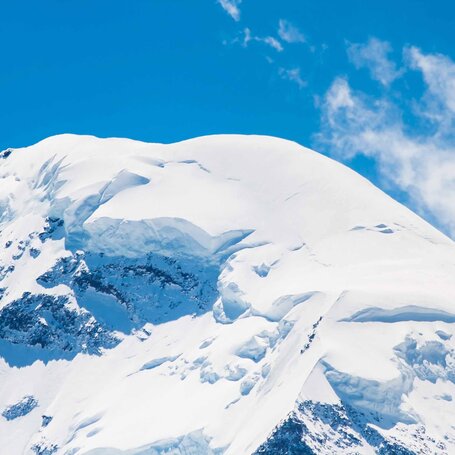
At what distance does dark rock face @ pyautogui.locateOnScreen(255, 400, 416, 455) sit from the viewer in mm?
159375

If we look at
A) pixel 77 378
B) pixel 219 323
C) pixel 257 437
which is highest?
pixel 219 323

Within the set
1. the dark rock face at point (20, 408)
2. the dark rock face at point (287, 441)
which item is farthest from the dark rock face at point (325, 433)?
the dark rock face at point (20, 408)

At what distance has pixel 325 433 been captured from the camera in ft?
533

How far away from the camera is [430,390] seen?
172 metres

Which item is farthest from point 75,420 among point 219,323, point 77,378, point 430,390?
point 430,390

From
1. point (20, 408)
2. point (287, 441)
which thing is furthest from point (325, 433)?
point (20, 408)

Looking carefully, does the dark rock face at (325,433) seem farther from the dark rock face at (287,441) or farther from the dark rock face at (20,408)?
the dark rock face at (20,408)

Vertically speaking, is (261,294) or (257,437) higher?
(261,294)

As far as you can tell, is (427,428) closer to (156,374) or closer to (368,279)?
(368,279)

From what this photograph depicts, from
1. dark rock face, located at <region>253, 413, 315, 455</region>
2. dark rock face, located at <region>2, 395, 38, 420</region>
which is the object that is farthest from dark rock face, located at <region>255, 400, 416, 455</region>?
dark rock face, located at <region>2, 395, 38, 420</region>

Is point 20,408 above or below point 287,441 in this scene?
above

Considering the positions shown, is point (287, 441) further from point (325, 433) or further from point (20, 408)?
point (20, 408)

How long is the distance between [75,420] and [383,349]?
47682mm

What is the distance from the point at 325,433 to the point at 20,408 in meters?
56.2
